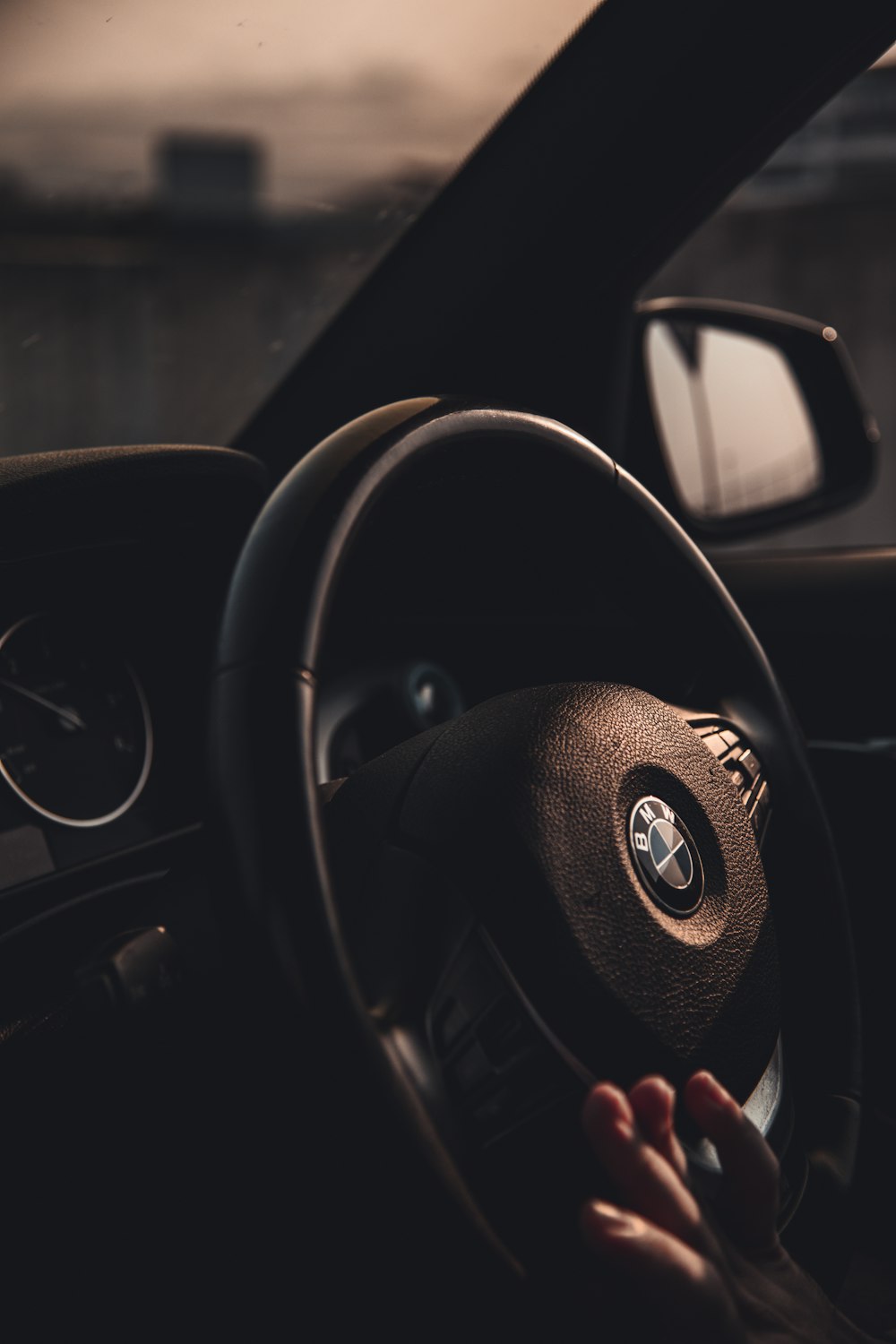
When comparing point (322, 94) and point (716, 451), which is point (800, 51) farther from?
point (716, 451)

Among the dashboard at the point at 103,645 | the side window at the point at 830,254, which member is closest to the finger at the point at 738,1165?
the dashboard at the point at 103,645

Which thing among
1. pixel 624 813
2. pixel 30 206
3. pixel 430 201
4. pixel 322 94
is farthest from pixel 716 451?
pixel 624 813

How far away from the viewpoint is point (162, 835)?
1.51m

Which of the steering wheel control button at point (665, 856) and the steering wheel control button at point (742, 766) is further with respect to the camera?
the steering wheel control button at point (742, 766)

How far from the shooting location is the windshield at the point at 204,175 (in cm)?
141

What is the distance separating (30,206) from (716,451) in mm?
1410

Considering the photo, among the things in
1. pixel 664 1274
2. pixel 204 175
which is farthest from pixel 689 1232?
pixel 204 175

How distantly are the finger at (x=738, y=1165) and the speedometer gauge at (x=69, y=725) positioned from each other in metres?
0.87

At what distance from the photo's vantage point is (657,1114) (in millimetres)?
730

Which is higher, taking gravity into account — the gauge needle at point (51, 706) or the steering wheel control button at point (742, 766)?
the gauge needle at point (51, 706)

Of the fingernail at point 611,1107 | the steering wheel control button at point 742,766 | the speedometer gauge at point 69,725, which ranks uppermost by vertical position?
the speedometer gauge at point 69,725

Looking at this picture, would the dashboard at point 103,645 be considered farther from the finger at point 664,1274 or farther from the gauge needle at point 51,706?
the finger at point 664,1274

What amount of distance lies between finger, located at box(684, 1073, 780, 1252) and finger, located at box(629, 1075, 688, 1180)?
0.17 ft

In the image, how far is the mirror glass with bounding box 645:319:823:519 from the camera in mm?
2141
